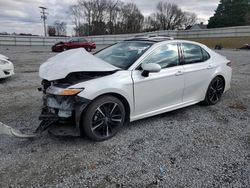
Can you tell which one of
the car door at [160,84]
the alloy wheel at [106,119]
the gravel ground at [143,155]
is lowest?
the gravel ground at [143,155]

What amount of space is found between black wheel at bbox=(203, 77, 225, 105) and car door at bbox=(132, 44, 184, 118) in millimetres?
902

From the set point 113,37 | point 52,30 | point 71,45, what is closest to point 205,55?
point 71,45

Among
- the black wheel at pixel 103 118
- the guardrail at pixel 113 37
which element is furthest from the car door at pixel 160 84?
the guardrail at pixel 113 37

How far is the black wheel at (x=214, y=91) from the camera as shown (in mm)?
4613

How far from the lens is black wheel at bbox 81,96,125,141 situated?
3031mm

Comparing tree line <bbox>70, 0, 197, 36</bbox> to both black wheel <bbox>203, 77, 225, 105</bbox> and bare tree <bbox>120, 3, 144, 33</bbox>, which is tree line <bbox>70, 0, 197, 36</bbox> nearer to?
bare tree <bbox>120, 3, 144, 33</bbox>

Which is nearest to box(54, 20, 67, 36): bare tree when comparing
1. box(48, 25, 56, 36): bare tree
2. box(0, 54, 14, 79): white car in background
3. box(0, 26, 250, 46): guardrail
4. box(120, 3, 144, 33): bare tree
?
box(48, 25, 56, 36): bare tree

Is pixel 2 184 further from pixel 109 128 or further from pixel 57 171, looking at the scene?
pixel 109 128

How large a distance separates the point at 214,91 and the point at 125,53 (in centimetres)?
215

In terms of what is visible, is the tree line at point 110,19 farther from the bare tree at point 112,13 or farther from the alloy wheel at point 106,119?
the alloy wheel at point 106,119

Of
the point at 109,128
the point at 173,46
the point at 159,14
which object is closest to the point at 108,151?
the point at 109,128

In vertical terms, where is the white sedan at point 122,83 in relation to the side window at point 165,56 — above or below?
below

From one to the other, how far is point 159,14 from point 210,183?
71798 millimetres

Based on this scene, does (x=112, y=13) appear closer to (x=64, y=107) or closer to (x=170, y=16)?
(x=170, y=16)
